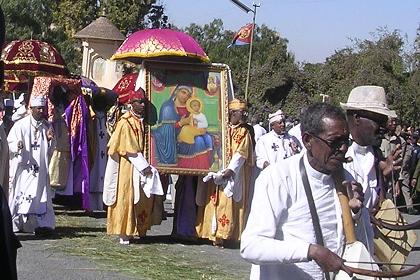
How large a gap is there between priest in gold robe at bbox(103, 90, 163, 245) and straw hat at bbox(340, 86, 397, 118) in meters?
6.09

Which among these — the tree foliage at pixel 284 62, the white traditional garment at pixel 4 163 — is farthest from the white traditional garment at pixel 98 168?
the tree foliage at pixel 284 62

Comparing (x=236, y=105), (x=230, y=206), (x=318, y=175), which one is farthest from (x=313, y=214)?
(x=230, y=206)

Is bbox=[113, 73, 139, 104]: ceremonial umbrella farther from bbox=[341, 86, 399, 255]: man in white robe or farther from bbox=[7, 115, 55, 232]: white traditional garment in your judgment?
bbox=[341, 86, 399, 255]: man in white robe

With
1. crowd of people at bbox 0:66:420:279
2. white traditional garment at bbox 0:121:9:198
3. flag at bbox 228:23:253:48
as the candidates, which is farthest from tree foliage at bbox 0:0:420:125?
white traditional garment at bbox 0:121:9:198

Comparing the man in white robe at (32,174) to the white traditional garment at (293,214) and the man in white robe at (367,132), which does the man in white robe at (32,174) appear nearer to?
the man in white robe at (367,132)

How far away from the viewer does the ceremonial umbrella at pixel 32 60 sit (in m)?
16.6

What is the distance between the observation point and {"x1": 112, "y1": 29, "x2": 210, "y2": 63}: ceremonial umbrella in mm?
12258

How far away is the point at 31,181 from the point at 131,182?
1.42 metres

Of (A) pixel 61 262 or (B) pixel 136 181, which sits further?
(B) pixel 136 181

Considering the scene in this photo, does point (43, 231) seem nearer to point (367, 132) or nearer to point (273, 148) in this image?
point (273, 148)

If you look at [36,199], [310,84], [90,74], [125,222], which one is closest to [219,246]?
[125,222]

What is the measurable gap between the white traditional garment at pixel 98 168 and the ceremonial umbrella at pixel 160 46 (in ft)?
13.2

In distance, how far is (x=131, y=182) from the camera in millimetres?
12430

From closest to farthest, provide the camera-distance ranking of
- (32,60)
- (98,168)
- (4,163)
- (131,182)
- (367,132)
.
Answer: (367,132), (4,163), (131,182), (98,168), (32,60)
